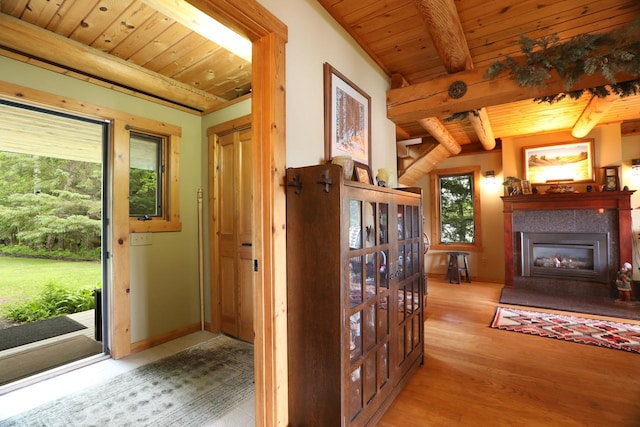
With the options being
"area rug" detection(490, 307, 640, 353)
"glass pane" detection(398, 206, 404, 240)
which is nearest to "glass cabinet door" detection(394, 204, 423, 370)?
"glass pane" detection(398, 206, 404, 240)

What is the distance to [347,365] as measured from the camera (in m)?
1.40

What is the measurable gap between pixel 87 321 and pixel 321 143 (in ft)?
12.7

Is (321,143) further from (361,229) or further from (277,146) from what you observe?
(361,229)

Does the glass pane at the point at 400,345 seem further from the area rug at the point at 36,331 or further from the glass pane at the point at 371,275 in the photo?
the area rug at the point at 36,331

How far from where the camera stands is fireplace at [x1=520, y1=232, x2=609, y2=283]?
4496 mm

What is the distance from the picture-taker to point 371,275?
1655 mm

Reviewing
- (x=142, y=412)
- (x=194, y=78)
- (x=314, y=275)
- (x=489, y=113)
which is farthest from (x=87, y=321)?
(x=489, y=113)

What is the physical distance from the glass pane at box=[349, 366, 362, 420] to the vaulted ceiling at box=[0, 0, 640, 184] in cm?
189

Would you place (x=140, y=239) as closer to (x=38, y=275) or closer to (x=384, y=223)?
(x=384, y=223)

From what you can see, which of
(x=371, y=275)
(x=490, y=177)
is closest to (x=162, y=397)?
(x=371, y=275)

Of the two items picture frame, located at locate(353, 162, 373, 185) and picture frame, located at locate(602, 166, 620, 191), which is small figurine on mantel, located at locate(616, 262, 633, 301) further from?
picture frame, located at locate(353, 162, 373, 185)

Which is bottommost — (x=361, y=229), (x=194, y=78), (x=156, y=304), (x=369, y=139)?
(x=156, y=304)

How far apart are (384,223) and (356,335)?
2.21 feet

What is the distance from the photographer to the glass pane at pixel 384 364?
69.5 inches
